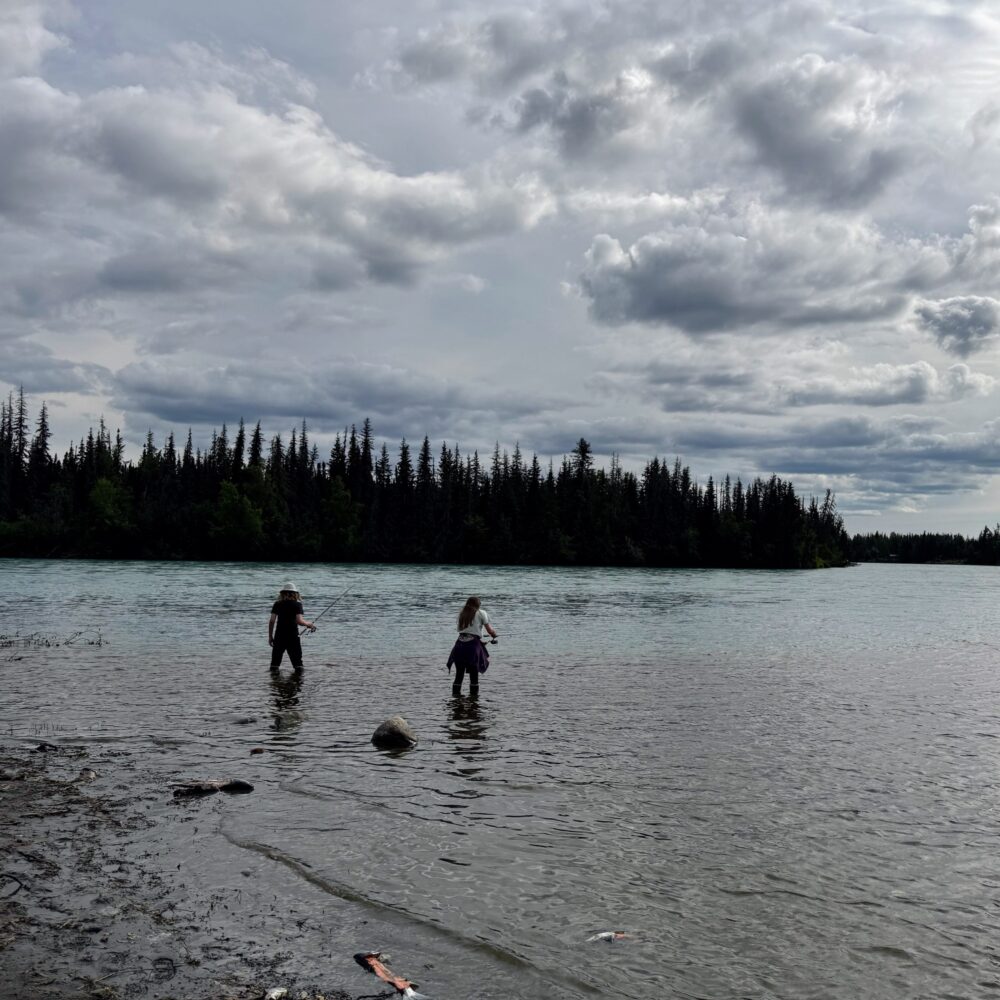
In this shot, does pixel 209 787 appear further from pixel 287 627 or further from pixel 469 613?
pixel 287 627

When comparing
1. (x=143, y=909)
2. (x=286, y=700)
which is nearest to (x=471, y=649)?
(x=286, y=700)

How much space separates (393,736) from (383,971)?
763 centimetres

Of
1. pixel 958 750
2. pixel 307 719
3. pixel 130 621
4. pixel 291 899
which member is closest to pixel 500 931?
pixel 291 899

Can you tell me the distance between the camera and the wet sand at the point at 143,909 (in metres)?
5.93

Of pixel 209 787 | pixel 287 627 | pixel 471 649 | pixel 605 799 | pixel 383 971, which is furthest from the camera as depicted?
pixel 287 627

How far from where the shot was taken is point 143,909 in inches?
279

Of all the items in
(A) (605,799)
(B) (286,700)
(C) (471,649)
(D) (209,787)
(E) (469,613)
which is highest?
(E) (469,613)

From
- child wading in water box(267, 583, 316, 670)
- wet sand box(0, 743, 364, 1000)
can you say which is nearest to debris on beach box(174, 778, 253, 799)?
wet sand box(0, 743, 364, 1000)

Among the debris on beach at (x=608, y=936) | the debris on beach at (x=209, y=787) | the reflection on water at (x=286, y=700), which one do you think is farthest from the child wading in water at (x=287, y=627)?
the debris on beach at (x=608, y=936)

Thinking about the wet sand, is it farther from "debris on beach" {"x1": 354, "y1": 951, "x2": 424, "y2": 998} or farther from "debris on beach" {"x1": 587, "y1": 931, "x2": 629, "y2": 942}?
"debris on beach" {"x1": 587, "y1": 931, "x2": 629, "y2": 942}

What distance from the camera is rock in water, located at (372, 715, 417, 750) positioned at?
1379cm

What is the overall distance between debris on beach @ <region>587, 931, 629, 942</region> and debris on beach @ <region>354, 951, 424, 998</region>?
168cm

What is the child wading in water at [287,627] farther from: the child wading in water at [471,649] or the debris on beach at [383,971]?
the debris on beach at [383,971]

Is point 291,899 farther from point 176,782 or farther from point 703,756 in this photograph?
point 703,756
